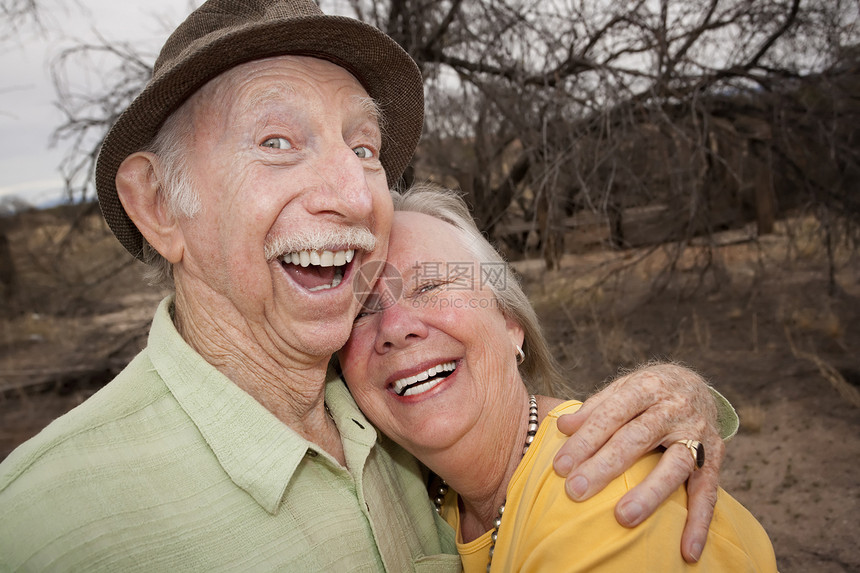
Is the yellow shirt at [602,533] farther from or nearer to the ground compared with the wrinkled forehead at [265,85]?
nearer to the ground

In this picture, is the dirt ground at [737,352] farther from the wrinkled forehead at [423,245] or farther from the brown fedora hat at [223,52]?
the brown fedora hat at [223,52]

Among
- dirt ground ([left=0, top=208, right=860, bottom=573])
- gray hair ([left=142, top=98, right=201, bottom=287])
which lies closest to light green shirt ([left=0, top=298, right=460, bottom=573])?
gray hair ([left=142, top=98, right=201, bottom=287])

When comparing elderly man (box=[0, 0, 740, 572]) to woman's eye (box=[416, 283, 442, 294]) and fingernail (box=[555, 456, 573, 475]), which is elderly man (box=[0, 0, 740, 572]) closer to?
fingernail (box=[555, 456, 573, 475])

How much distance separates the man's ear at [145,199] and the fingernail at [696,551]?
1480 millimetres

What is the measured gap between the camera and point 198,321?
170 centimetres

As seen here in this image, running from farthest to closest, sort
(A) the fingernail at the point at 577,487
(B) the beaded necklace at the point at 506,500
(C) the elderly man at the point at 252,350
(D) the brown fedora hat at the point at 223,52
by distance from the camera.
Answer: (B) the beaded necklace at the point at 506,500
(D) the brown fedora hat at the point at 223,52
(A) the fingernail at the point at 577,487
(C) the elderly man at the point at 252,350

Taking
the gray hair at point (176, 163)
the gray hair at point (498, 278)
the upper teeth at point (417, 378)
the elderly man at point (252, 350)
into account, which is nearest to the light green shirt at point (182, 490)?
the elderly man at point (252, 350)

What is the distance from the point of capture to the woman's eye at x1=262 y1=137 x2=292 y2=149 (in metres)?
1.59

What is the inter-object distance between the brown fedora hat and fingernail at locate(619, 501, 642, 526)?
140cm

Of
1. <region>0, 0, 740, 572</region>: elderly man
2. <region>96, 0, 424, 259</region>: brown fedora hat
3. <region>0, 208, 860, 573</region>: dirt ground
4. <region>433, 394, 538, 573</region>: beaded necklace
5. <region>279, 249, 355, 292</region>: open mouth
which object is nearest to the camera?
<region>0, 0, 740, 572</region>: elderly man

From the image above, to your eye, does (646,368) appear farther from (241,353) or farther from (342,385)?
(241,353)

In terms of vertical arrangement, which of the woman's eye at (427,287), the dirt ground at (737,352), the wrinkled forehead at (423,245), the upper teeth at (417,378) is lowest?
the dirt ground at (737,352)

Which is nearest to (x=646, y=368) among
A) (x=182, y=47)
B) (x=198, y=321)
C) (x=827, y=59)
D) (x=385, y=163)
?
(x=385, y=163)

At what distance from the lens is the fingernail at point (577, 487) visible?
1.42m
